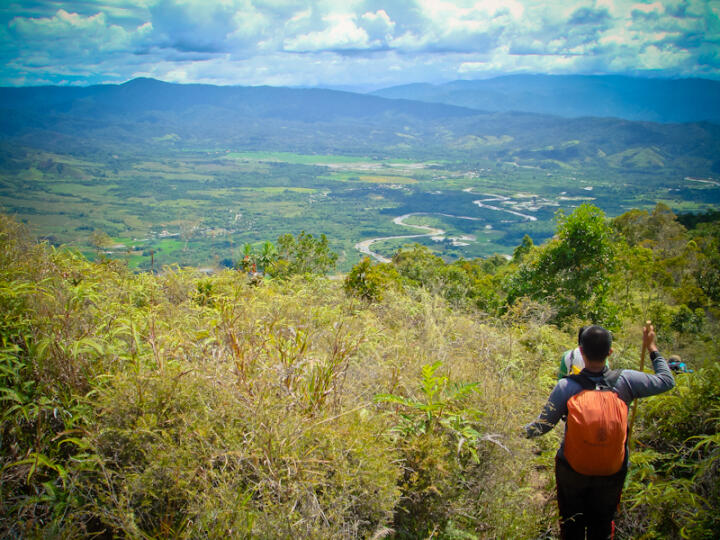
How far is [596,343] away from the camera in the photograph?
2803mm

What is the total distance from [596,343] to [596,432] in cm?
58

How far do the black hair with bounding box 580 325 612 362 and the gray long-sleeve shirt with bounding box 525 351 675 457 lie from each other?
A: 137 mm

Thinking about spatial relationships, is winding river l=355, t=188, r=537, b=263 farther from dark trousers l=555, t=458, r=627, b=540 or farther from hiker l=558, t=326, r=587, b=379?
dark trousers l=555, t=458, r=627, b=540

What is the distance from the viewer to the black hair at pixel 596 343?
279 centimetres

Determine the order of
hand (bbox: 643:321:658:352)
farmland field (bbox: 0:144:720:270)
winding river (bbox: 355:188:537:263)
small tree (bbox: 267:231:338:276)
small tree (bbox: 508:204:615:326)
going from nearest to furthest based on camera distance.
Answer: hand (bbox: 643:321:658:352), small tree (bbox: 508:204:615:326), small tree (bbox: 267:231:338:276), winding river (bbox: 355:188:537:263), farmland field (bbox: 0:144:720:270)

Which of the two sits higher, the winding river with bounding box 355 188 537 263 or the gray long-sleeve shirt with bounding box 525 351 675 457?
the gray long-sleeve shirt with bounding box 525 351 675 457

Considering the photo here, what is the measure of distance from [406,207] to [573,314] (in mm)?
129145

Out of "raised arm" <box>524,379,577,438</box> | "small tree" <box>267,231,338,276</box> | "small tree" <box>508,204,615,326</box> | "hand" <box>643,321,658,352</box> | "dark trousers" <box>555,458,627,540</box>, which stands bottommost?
"small tree" <box>267,231,338,276</box>

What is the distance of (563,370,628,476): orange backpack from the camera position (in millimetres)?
2594

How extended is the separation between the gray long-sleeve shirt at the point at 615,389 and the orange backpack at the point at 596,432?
13 centimetres

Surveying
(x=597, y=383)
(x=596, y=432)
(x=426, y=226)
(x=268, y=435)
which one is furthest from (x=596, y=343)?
(x=426, y=226)

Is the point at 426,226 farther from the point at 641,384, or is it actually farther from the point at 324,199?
the point at 641,384

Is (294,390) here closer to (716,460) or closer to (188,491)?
(188,491)

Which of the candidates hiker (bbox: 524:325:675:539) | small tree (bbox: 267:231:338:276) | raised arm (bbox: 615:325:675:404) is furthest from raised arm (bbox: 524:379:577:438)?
small tree (bbox: 267:231:338:276)
